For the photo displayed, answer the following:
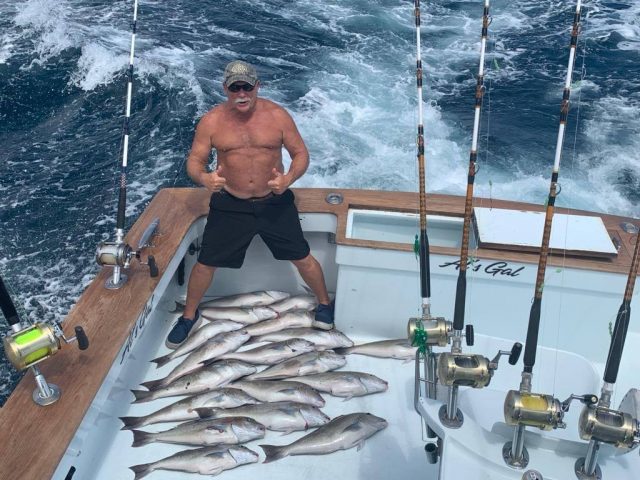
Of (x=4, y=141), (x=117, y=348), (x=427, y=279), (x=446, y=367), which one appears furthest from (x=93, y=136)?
(x=446, y=367)

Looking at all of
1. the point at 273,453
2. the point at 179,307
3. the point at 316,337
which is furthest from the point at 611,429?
the point at 179,307

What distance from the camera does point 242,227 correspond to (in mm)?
3309

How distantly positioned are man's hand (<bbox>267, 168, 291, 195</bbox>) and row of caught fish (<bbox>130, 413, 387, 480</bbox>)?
111 cm

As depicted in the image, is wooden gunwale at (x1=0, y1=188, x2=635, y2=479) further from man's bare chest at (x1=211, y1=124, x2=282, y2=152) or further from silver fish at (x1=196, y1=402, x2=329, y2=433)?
silver fish at (x1=196, y1=402, x2=329, y2=433)

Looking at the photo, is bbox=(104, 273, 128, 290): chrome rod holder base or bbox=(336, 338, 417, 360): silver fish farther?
bbox=(336, 338, 417, 360): silver fish

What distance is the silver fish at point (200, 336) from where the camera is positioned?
3.34m

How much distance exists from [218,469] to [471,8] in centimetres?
927

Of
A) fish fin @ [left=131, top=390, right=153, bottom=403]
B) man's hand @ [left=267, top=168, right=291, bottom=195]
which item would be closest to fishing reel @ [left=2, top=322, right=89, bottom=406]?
fish fin @ [left=131, top=390, right=153, bottom=403]

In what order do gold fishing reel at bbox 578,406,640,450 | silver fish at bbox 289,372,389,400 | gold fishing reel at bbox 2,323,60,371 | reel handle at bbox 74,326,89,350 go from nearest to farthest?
gold fishing reel at bbox 578,406,640,450 < gold fishing reel at bbox 2,323,60,371 < reel handle at bbox 74,326,89,350 < silver fish at bbox 289,372,389,400

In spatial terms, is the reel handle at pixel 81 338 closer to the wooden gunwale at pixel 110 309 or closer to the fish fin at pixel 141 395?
the wooden gunwale at pixel 110 309

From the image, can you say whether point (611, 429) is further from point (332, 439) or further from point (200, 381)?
point (200, 381)

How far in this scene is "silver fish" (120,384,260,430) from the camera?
2949 millimetres

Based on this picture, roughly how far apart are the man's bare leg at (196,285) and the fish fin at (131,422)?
682 mm

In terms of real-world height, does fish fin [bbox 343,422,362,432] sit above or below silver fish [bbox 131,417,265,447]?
above
